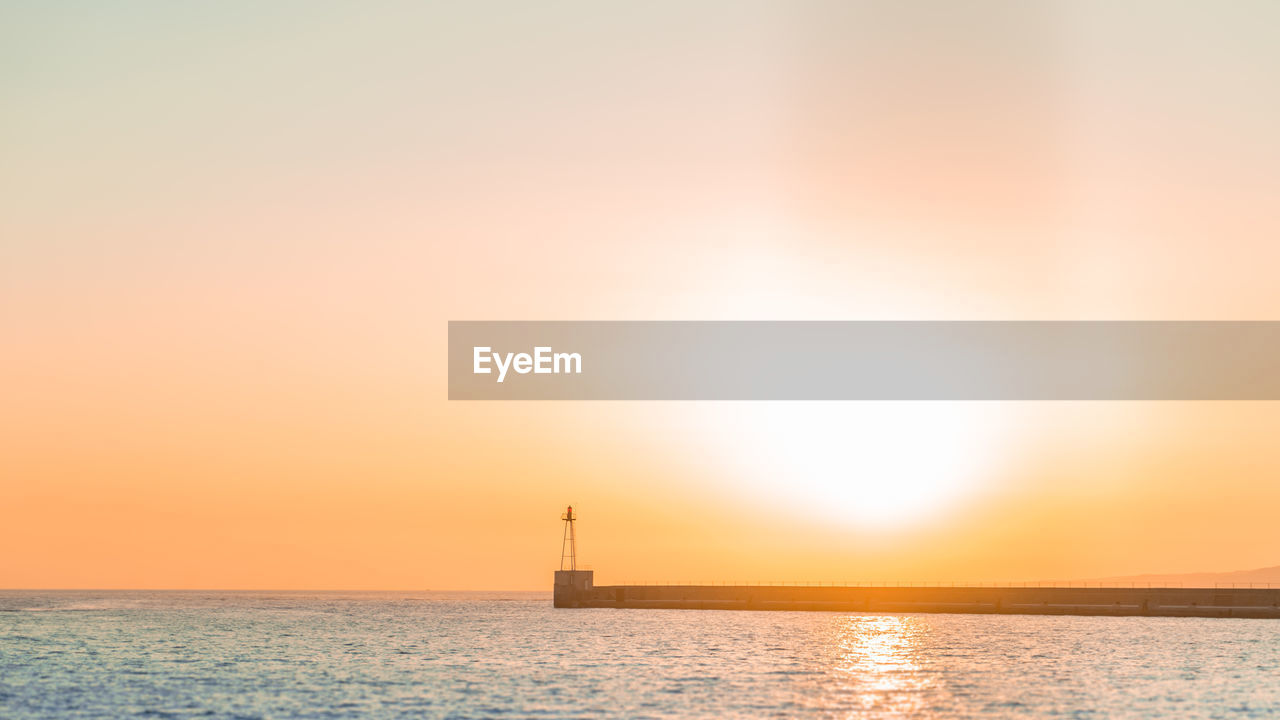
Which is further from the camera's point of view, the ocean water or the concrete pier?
the concrete pier

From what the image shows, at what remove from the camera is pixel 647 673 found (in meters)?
73.3

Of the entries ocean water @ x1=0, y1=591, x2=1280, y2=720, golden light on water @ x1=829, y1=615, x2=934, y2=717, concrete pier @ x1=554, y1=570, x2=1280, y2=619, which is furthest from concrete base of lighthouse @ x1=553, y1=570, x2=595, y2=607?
golden light on water @ x1=829, y1=615, x2=934, y2=717

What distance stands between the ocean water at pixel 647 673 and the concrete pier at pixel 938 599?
485 inches

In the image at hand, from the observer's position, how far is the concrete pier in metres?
138

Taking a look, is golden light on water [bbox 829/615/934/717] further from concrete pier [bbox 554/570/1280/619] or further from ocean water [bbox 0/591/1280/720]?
concrete pier [bbox 554/570/1280/619]

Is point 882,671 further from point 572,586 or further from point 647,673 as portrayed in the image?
point 572,586

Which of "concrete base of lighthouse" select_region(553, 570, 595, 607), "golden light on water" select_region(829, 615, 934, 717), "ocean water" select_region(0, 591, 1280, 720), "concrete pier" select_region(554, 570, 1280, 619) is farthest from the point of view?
"concrete base of lighthouse" select_region(553, 570, 595, 607)

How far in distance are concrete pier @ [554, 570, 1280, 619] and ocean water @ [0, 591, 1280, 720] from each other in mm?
12315


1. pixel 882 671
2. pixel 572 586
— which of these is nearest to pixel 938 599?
pixel 572 586

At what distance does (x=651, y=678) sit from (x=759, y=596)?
354ft

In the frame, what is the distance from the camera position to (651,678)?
230ft

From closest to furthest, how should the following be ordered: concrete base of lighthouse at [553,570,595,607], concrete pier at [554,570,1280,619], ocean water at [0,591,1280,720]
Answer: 1. ocean water at [0,591,1280,720]
2. concrete pier at [554,570,1280,619]
3. concrete base of lighthouse at [553,570,595,607]

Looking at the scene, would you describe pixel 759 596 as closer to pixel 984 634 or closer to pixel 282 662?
pixel 984 634

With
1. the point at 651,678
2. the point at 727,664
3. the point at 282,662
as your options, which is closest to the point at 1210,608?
the point at 727,664
